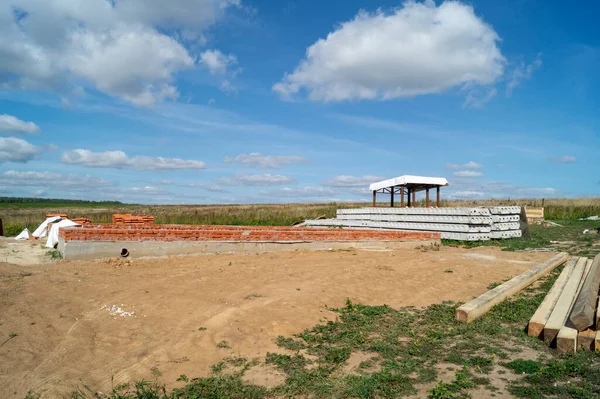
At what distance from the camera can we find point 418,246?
13.0m

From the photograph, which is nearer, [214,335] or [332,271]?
[214,335]

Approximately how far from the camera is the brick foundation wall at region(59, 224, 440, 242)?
944 centimetres

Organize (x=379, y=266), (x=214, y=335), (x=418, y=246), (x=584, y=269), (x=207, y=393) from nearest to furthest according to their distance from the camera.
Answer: (x=207, y=393)
(x=214, y=335)
(x=584, y=269)
(x=379, y=266)
(x=418, y=246)

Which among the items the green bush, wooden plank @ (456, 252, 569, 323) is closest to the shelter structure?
wooden plank @ (456, 252, 569, 323)

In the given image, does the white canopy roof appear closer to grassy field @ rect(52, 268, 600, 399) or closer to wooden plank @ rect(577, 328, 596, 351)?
grassy field @ rect(52, 268, 600, 399)

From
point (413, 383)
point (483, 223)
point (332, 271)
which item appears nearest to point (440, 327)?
point (413, 383)

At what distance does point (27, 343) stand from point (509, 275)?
323 inches

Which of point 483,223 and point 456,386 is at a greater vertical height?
point 483,223

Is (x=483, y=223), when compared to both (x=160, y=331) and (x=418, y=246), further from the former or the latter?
(x=160, y=331)

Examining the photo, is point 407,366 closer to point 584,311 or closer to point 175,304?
point 584,311

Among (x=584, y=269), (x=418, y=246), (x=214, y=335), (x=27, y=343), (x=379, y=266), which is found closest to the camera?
(x=27, y=343)

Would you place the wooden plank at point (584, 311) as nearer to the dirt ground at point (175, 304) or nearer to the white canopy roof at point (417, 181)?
the dirt ground at point (175, 304)

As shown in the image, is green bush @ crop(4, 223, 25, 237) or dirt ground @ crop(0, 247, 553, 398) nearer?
dirt ground @ crop(0, 247, 553, 398)

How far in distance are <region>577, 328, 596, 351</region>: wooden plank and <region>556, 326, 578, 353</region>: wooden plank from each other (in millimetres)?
82
